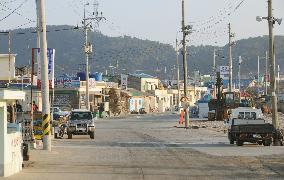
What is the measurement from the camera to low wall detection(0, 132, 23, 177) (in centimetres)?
1972

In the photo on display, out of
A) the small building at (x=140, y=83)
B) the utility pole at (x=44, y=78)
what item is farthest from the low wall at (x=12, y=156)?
the small building at (x=140, y=83)

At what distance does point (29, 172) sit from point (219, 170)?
5.93m

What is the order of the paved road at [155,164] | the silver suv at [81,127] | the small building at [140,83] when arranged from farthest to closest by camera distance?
1. the small building at [140,83]
2. the silver suv at [81,127]
3. the paved road at [155,164]

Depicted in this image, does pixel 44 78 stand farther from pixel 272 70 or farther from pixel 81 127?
pixel 272 70

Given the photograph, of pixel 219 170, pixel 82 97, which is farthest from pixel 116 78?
pixel 219 170

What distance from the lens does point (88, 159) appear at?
27016 millimetres

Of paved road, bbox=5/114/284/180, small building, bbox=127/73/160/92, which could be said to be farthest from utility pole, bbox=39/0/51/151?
small building, bbox=127/73/160/92

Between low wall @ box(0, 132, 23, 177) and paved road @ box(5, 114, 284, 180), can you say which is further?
paved road @ box(5, 114, 284, 180)

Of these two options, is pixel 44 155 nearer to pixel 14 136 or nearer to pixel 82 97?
pixel 14 136

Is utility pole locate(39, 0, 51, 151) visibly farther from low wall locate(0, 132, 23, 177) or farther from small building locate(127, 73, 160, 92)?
small building locate(127, 73, 160, 92)

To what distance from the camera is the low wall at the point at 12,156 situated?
19719mm

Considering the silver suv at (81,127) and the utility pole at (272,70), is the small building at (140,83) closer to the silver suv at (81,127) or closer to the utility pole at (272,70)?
the silver suv at (81,127)

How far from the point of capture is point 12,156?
67.7 ft

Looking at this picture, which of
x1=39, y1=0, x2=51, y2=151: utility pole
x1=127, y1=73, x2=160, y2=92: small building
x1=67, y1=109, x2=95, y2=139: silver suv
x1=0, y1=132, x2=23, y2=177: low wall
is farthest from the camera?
x1=127, y1=73, x2=160, y2=92: small building
